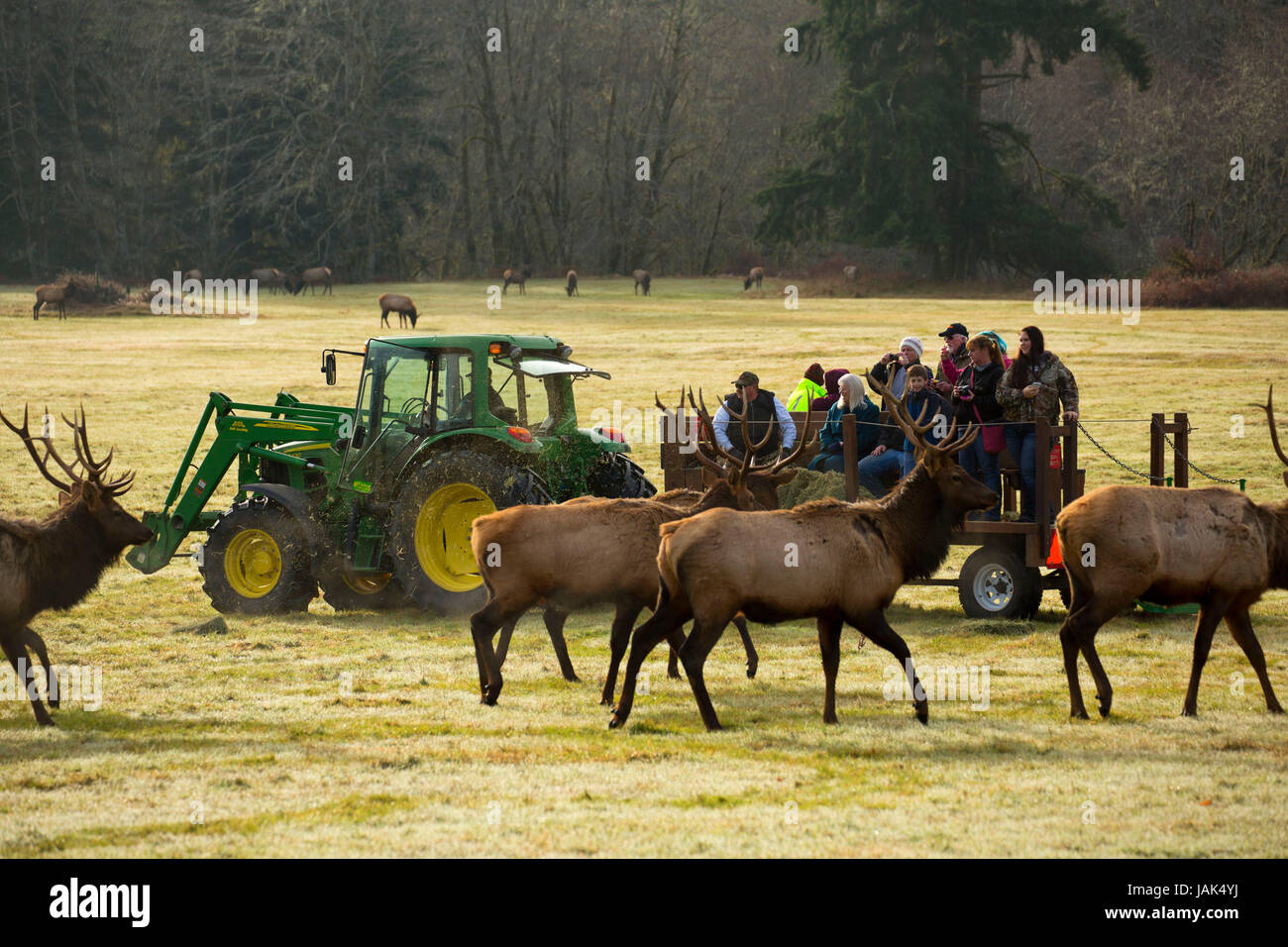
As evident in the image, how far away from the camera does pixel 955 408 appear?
1211 centimetres

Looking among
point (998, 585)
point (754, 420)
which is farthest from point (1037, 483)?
point (754, 420)

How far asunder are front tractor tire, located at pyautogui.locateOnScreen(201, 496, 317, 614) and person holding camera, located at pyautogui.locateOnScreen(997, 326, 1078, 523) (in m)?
5.90

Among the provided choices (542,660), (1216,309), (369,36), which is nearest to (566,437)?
(542,660)

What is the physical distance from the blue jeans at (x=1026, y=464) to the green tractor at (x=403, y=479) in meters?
3.08

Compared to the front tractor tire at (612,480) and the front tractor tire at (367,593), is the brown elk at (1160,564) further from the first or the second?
the front tractor tire at (367,593)

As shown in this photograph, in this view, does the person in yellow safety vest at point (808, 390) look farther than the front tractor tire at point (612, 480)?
Yes

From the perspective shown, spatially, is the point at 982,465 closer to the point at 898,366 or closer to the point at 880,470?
the point at 880,470

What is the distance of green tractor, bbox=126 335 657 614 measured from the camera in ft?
40.9

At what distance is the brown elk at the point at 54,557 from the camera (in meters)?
9.34

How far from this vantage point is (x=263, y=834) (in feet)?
22.0

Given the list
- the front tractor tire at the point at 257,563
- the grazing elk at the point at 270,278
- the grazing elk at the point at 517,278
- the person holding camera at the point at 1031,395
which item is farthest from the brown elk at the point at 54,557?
the grazing elk at the point at 270,278

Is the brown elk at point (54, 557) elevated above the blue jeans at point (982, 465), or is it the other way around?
the blue jeans at point (982, 465)

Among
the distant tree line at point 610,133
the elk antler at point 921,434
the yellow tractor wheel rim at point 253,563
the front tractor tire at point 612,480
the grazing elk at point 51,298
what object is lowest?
the yellow tractor wheel rim at point 253,563

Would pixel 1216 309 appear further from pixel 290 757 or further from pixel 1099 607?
pixel 290 757
